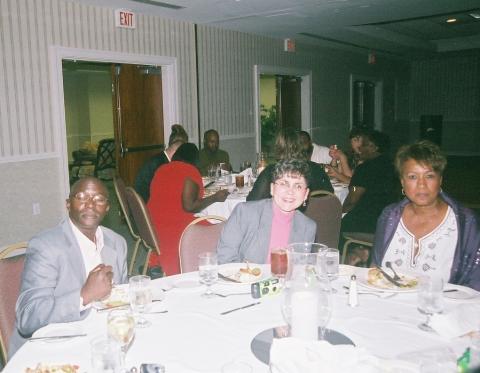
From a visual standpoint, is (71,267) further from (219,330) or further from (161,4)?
(161,4)

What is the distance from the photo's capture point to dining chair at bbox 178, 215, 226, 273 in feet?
8.41

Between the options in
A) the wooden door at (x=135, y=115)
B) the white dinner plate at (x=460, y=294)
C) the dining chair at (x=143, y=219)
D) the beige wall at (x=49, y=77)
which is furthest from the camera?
the wooden door at (x=135, y=115)

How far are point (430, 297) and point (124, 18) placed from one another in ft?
18.9

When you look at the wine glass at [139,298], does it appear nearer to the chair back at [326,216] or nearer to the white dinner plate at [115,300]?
the white dinner plate at [115,300]

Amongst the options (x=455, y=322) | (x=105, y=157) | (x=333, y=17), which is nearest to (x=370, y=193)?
(x=455, y=322)

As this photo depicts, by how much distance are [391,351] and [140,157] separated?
604 centimetres

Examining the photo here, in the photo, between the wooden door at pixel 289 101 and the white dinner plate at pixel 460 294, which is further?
the wooden door at pixel 289 101

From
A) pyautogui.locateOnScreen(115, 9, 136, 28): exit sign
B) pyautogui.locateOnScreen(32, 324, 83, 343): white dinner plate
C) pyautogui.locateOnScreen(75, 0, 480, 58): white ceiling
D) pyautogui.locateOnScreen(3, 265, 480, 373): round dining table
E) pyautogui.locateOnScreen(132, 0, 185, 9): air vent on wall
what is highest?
pyautogui.locateOnScreen(75, 0, 480, 58): white ceiling

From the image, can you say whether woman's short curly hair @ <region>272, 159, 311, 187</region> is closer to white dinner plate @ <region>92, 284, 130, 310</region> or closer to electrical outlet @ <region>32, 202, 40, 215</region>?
white dinner plate @ <region>92, 284, 130, 310</region>

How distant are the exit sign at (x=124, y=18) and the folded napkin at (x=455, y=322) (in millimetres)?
5733

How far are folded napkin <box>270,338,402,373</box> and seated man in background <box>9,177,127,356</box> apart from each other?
2.68 feet

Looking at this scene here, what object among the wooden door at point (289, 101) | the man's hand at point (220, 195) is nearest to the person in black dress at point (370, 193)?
the man's hand at point (220, 195)

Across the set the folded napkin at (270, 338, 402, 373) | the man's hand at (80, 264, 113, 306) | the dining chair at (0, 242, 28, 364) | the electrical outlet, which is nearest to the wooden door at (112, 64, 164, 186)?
the electrical outlet

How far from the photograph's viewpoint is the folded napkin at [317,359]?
115 centimetres
